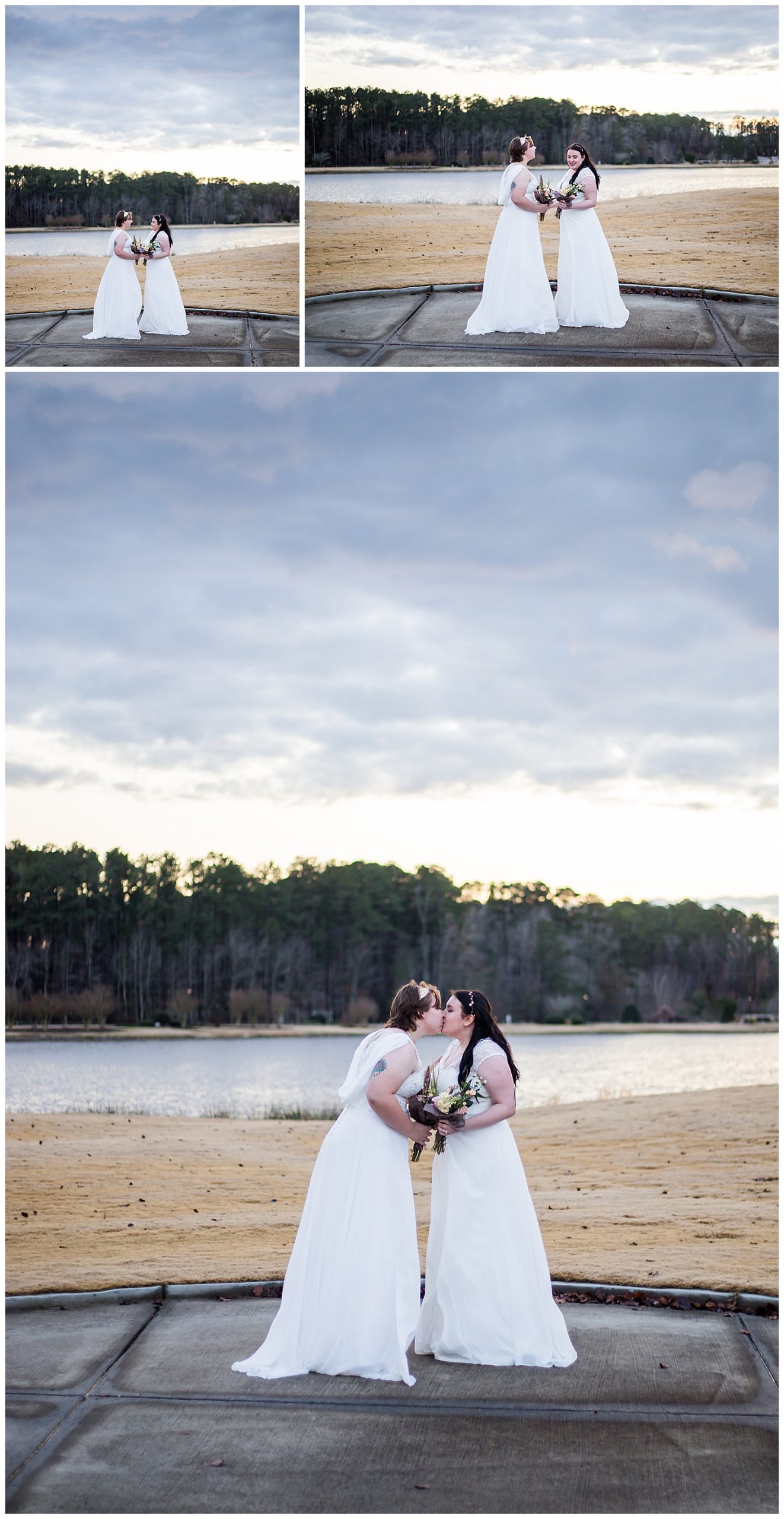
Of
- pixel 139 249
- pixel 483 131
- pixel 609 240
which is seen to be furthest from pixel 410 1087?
pixel 609 240

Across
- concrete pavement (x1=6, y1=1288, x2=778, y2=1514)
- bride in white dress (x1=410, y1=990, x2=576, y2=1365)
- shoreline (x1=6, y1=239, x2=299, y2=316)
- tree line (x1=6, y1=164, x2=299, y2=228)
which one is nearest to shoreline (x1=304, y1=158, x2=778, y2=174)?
tree line (x1=6, y1=164, x2=299, y2=228)

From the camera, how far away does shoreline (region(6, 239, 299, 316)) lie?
16.5 m

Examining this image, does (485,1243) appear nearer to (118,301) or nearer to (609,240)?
(118,301)

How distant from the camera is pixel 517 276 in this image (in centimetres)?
1431

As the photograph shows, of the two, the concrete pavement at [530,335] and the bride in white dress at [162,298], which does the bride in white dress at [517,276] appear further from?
the bride in white dress at [162,298]

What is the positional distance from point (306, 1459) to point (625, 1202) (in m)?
8.54

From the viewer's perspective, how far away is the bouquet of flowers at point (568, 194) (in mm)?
14000

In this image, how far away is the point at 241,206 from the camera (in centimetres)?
1847

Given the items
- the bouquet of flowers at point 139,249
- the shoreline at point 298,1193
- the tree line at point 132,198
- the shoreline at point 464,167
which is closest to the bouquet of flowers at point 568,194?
the shoreline at point 464,167

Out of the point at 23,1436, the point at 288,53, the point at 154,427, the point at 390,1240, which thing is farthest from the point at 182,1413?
Answer: the point at 154,427

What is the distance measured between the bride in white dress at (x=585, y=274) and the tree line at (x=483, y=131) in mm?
4302

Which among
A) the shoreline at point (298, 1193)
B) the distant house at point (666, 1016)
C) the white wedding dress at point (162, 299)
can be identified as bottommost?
the distant house at point (666, 1016)

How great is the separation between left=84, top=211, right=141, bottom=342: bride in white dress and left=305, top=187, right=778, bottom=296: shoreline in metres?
2.28

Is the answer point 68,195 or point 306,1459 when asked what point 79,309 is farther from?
point 306,1459
